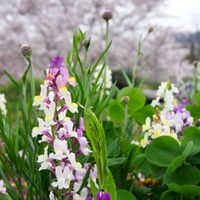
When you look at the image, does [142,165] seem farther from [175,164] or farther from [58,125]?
[58,125]

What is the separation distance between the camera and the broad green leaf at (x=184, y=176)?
2.51 feet

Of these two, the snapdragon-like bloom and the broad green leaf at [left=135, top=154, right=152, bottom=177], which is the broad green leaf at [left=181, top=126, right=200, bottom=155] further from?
the snapdragon-like bloom

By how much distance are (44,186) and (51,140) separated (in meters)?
0.21

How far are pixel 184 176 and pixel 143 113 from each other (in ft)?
0.94

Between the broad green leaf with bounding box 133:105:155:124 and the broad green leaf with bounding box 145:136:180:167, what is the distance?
24cm

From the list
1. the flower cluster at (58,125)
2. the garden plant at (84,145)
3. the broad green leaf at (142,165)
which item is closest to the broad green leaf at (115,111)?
the garden plant at (84,145)

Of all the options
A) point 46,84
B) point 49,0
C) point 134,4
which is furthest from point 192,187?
point 134,4

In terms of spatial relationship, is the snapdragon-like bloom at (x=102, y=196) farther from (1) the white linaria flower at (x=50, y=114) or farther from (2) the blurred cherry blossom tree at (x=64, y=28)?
(2) the blurred cherry blossom tree at (x=64, y=28)

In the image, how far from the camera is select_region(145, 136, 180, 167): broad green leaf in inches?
30.9

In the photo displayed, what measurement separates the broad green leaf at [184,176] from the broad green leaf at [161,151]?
0.08 feet

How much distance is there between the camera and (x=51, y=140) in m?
0.60

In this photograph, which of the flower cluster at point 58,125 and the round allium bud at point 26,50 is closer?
the flower cluster at point 58,125

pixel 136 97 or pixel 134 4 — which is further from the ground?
pixel 136 97

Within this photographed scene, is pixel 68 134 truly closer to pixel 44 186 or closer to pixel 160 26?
pixel 44 186
